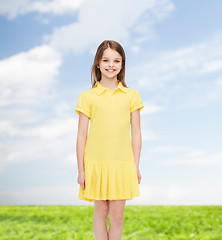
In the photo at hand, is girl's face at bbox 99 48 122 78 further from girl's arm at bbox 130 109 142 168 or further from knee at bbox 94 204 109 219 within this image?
knee at bbox 94 204 109 219

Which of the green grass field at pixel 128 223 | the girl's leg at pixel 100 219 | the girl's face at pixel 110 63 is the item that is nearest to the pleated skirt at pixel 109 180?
the girl's leg at pixel 100 219

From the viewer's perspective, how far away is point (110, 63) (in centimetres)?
273

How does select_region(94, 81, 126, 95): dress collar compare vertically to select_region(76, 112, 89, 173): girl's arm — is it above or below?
above

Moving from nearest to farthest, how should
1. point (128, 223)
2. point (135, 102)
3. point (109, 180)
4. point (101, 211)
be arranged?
1. point (109, 180)
2. point (101, 211)
3. point (135, 102)
4. point (128, 223)

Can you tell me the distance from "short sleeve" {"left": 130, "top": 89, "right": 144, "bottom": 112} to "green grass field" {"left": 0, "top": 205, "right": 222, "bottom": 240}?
2.57m

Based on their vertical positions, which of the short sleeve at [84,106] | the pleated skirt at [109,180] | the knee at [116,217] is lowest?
the knee at [116,217]

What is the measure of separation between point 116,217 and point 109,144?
618 mm

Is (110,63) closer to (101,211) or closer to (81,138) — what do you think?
(81,138)

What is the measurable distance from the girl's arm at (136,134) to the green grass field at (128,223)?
92.8 inches

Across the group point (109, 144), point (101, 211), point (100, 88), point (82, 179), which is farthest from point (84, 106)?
point (101, 211)

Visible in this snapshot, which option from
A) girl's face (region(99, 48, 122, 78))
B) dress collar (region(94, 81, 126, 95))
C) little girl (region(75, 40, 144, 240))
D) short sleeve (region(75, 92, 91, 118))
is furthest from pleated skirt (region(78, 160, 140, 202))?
girl's face (region(99, 48, 122, 78))

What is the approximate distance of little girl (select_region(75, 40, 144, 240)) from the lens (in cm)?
258

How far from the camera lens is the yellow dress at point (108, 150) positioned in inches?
101

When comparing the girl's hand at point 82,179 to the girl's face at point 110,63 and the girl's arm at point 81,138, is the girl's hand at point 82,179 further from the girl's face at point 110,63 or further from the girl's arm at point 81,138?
the girl's face at point 110,63
